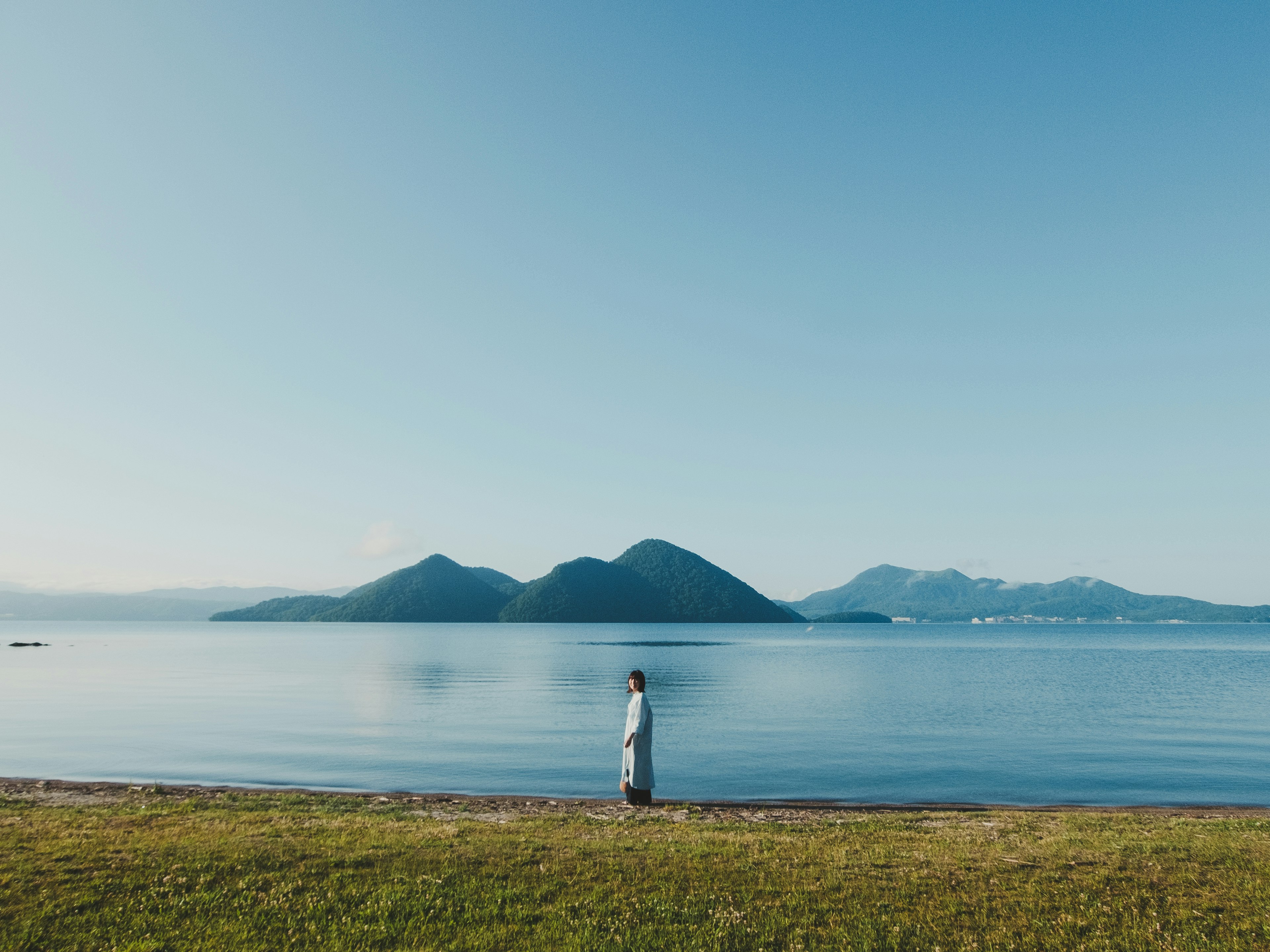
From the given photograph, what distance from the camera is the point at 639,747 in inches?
658

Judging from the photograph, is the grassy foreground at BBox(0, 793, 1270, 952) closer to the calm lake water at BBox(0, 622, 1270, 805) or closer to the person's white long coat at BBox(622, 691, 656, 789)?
the person's white long coat at BBox(622, 691, 656, 789)

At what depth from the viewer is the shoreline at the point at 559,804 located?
21094mm

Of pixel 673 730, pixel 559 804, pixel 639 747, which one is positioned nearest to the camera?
pixel 639 747

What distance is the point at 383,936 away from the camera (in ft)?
29.3

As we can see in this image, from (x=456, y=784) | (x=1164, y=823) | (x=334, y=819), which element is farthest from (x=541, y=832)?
(x=1164, y=823)

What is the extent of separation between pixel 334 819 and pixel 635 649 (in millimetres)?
125075

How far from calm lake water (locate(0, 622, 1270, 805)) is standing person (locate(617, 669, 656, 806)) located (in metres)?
9.32

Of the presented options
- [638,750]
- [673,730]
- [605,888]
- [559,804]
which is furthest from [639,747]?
[673,730]

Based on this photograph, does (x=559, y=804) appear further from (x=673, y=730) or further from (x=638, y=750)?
(x=673, y=730)

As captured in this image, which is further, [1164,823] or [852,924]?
[1164,823]

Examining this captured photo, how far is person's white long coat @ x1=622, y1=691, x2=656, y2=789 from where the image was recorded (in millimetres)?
16031

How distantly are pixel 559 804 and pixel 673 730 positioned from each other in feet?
65.1

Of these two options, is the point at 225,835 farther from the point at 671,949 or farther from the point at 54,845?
the point at 671,949

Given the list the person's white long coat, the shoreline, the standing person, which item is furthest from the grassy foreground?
the shoreline
